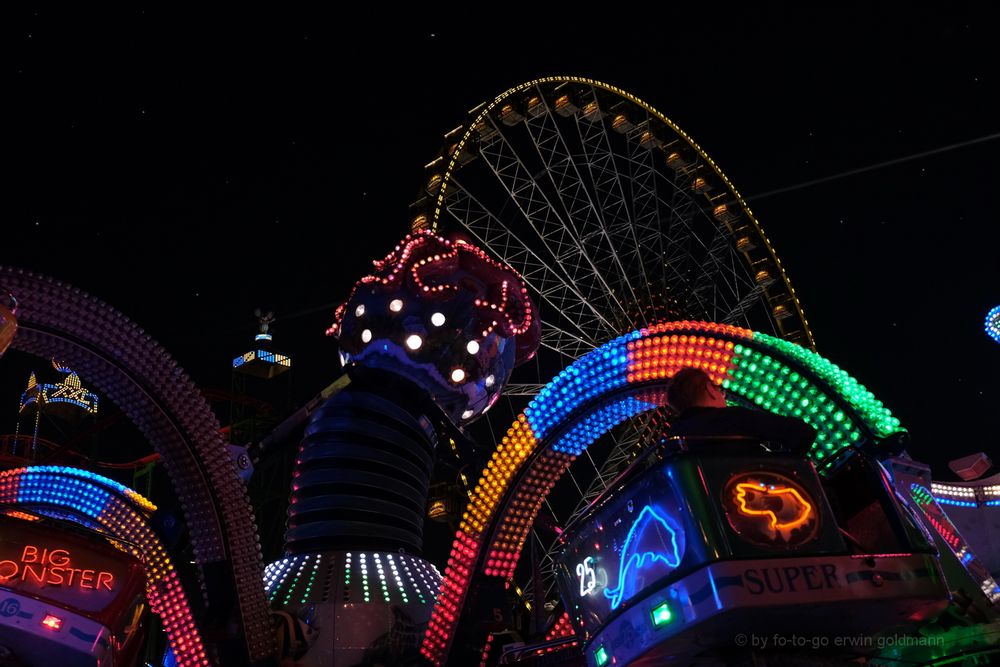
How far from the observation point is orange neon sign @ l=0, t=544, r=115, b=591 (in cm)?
608

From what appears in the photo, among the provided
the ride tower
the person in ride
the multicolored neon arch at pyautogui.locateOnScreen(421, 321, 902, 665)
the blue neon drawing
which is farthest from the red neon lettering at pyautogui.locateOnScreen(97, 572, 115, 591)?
the person in ride

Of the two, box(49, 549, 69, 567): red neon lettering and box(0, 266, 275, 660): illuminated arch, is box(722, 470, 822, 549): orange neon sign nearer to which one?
box(49, 549, 69, 567): red neon lettering

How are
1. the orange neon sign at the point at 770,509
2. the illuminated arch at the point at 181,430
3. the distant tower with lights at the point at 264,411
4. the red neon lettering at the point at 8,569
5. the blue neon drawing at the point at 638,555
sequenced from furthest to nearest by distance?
the distant tower with lights at the point at 264,411, the illuminated arch at the point at 181,430, the red neon lettering at the point at 8,569, the blue neon drawing at the point at 638,555, the orange neon sign at the point at 770,509

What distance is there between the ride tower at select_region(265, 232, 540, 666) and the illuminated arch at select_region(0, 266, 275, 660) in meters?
Answer: 1.09

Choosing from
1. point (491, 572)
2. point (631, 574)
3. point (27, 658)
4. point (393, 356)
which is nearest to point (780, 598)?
point (631, 574)

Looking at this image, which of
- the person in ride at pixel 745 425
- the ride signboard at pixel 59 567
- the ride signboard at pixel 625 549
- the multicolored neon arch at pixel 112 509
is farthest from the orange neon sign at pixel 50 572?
the person in ride at pixel 745 425

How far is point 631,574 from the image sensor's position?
5.02 m

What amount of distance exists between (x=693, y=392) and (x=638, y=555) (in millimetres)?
1337

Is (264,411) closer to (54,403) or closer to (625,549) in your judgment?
(54,403)

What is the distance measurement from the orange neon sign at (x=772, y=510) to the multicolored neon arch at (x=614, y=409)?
7.00 ft

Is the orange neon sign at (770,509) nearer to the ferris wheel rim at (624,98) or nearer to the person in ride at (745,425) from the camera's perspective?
the person in ride at (745,425)

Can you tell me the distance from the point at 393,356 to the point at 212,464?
3.74 meters

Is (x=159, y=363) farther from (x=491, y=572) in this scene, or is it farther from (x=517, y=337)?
(x=517, y=337)

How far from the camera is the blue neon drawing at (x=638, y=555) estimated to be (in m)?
4.71
